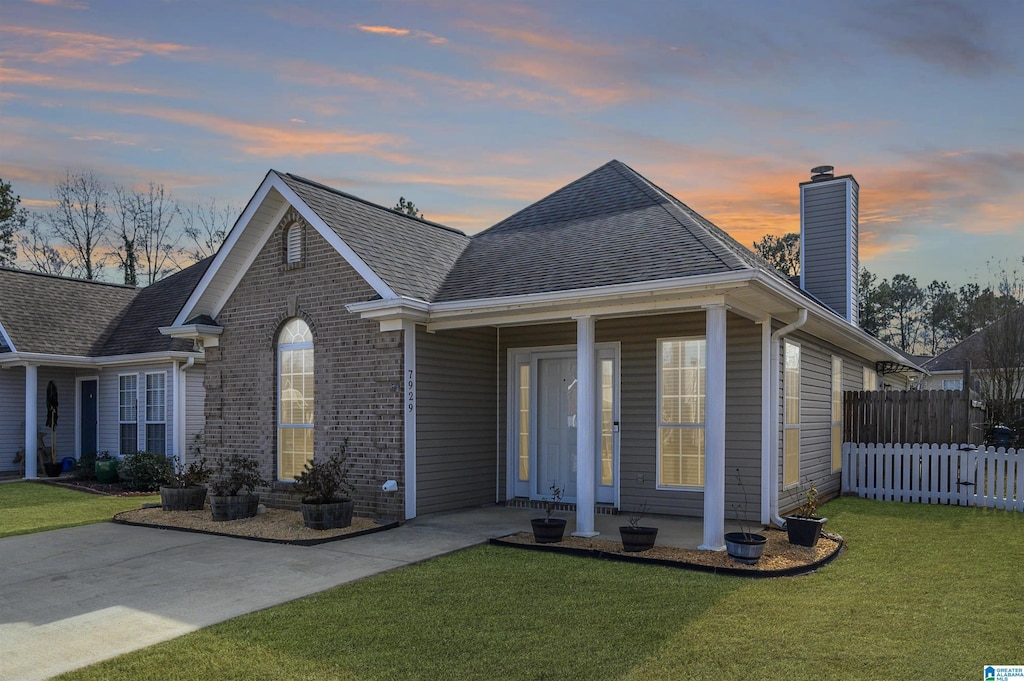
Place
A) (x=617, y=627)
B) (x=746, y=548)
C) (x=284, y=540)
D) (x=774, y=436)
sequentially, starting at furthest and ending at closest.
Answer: (x=774, y=436) → (x=284, y=540) → (x=746, y=548) → (x=617, y=627)

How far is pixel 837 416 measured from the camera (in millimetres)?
13672

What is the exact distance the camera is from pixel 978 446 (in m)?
12.8

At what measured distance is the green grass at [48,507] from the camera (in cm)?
1098

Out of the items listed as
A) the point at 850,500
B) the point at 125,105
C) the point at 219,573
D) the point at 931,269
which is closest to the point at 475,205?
the point at 125,105

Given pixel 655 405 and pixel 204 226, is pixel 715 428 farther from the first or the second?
pixel 204 226

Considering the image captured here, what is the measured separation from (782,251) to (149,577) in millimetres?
39644

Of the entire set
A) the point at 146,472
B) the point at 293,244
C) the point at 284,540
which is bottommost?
the point at 146,472

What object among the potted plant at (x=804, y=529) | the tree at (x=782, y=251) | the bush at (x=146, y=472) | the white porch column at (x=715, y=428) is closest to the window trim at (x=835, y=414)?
the potted plant at (x=804, y=529)

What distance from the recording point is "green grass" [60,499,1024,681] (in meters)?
4.87

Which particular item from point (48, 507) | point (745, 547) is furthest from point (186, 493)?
point (745, 547)

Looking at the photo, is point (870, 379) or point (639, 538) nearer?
point (639, 538)

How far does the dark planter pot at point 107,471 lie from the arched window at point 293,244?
27.8 feet

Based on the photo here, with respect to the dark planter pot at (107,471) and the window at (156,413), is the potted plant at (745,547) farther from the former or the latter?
the dark planter pot at (107,471)

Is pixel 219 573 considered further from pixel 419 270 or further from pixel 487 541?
pixel 419 270
